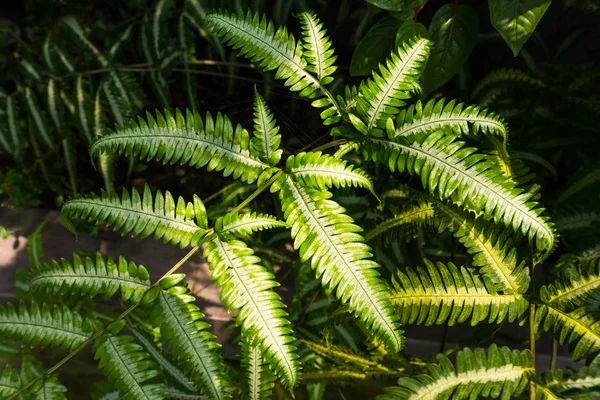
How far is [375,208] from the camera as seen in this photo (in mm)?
1641

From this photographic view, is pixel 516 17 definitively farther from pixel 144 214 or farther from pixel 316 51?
pixel 144 214

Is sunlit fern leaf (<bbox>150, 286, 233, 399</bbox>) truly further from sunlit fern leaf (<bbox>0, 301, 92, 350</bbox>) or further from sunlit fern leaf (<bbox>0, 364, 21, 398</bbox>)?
sunlit fern leaf (<bbox>0, 364, 21, 398</bbox>)

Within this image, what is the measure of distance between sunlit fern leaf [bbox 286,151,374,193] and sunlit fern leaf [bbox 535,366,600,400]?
25.3 inches

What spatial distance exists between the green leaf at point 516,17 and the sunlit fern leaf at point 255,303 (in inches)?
32.6

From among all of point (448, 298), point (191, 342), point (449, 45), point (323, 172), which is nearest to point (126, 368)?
point (191, 342)

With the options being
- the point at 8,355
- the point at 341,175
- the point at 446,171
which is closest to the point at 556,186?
the point at 446,171

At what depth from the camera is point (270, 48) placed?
3.89 ft

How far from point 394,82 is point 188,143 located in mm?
516

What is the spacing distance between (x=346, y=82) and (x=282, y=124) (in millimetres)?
342

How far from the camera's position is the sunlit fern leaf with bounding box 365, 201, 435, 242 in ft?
4.23

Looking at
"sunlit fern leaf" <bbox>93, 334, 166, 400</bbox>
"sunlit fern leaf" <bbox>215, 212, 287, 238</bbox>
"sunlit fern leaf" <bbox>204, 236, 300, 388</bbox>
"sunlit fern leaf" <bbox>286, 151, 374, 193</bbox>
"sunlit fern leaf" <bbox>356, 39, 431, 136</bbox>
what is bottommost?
"sunlit fern leaf" <bbox>93, 334, 166, 400</bbox>

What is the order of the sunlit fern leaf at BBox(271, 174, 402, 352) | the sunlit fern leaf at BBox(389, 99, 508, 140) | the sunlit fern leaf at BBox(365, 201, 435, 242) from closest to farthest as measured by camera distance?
1. the sunlit fern leaf at BBox(271, 174, 402, 352)
2. the sunlit fern leaf at BBox(389, 99, 508, 140)
3. the sunlit fern leaf at BBox(365, 201, 435, 242)

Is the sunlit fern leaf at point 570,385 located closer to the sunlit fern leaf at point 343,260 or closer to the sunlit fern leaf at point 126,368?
the sunlit fern leaf at point 343,260

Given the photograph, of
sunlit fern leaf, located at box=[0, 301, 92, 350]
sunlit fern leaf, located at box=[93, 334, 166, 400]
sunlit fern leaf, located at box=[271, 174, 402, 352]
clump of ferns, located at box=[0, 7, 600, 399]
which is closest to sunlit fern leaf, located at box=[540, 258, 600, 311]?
clump of ferns, located at box=[0, 7, 600, 399]
